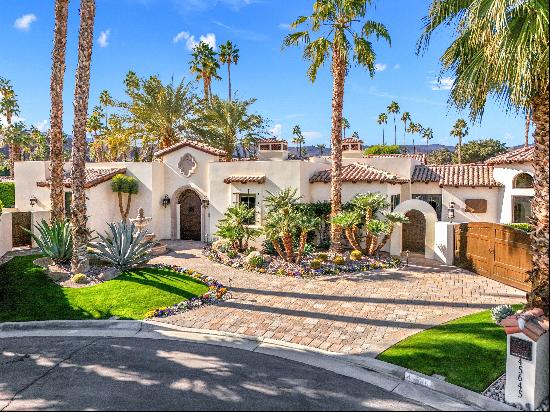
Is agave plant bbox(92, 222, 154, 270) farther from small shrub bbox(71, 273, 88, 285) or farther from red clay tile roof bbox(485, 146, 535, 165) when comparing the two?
red clay tile roof bbox(485, 146, 535, 165)

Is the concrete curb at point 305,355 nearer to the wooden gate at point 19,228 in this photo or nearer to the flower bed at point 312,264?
the flower bed at point 312,264

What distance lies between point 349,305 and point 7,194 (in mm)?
29175

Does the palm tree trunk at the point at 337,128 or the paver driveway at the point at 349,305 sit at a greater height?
the palm tree trunk at the point at 337,128

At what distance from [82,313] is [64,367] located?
3495mm

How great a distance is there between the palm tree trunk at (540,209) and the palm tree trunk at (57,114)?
18.1 m

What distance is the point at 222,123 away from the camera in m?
40.2

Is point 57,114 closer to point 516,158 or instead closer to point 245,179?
point 245,179

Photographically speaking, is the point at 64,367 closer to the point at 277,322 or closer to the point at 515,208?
the point at 277,322

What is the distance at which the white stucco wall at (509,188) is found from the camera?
23.1 meters

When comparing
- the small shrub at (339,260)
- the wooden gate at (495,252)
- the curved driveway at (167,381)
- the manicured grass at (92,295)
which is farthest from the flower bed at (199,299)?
the wooden gate at (495,252)

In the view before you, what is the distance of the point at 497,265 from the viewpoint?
15914 millimetres

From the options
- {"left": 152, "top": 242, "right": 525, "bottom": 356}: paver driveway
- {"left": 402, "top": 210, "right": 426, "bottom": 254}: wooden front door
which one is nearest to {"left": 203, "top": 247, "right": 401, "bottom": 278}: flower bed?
{"left": 152, "top": 242, "right": 525, "bottom": 356}: paver driveway

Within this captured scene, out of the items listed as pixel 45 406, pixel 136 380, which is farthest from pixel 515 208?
pixel 45 406

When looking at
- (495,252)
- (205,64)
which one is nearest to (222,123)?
(205,64)
